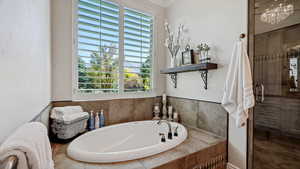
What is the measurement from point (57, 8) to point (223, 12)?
7.38 ft

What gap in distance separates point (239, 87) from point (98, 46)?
2011 mm

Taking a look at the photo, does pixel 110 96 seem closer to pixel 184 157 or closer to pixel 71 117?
pixel 71 117

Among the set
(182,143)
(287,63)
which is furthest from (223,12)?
(182,143)

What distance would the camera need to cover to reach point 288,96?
5.01 ft

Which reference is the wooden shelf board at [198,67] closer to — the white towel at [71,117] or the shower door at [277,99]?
the shower door at [277,99]

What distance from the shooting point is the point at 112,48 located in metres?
2.26

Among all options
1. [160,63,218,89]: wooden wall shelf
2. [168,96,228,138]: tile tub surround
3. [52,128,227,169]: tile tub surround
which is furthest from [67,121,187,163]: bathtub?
[160,63,218,89]: wooden wall shelf

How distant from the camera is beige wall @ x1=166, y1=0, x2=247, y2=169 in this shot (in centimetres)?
167

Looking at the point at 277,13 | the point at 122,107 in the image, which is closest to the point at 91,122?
the point at 122,107

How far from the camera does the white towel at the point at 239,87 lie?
147 cm

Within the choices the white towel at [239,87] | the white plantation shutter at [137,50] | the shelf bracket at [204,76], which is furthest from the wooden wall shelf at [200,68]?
the white plantation shutter at [137,50]

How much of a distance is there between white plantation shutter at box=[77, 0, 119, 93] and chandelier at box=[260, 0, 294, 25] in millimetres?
2033

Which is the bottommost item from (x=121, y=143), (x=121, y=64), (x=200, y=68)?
(x=121, y=143)

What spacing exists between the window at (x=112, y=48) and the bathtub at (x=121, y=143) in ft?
2.11
